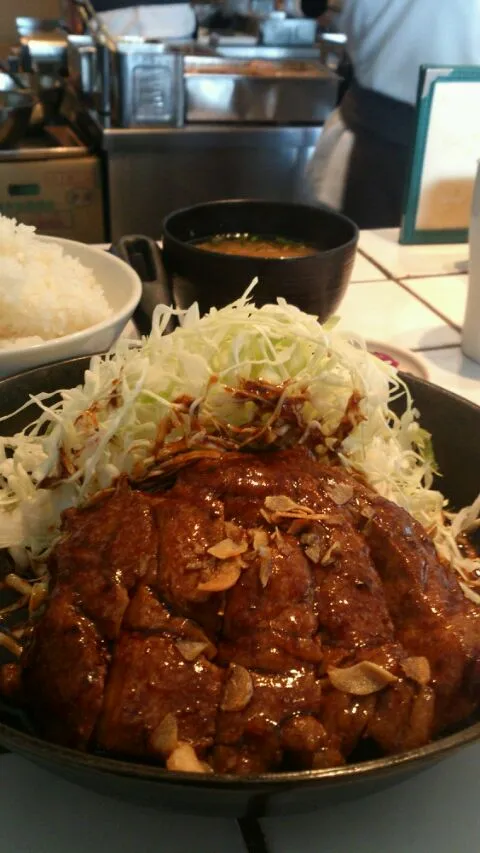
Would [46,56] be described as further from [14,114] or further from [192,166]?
[192,166]

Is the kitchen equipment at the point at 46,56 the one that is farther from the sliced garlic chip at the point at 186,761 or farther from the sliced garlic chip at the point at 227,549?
the sliced garlic chip at the point at 186,761

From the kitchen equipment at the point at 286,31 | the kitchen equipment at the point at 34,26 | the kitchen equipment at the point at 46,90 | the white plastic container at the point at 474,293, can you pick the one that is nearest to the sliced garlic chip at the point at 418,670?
the white plastic container at the point at 474,293

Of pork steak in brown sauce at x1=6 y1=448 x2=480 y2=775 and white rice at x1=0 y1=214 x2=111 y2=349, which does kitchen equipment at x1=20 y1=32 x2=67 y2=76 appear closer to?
white rice at x1=0 y1=214 x2=111 y2=349

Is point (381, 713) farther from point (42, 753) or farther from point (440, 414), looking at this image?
point (440, 414)

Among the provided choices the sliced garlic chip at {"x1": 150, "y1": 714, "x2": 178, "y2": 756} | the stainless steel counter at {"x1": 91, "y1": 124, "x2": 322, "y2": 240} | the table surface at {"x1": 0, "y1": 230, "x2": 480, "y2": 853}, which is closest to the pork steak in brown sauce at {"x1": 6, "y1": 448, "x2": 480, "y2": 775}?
the sliced garlic chip at {"x1": 150, "y1": 714, "x2": 178, "y2": 756}

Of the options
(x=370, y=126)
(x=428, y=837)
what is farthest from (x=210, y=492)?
(x=370, y=126)

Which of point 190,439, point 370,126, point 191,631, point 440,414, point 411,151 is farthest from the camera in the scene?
point 370,126
